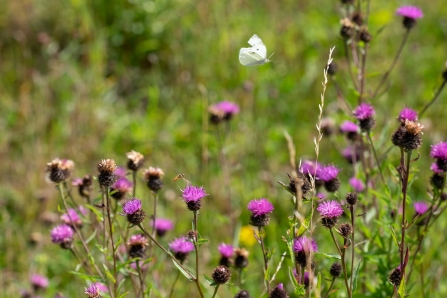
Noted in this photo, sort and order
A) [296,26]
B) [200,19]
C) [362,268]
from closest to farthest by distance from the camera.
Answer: [362,268], [200,19], [296,26]

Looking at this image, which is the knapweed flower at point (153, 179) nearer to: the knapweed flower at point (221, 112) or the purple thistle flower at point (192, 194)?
the purple thistle flower at point (192, 194)

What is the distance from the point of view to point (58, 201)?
381 centimetres

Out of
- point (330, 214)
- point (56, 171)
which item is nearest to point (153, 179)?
point (56, 171)

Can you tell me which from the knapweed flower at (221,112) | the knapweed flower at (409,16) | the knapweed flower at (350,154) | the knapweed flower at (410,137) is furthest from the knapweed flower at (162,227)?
the knapweed flower at (409,16)

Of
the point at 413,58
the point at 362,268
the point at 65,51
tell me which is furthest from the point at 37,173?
the point at 413,58

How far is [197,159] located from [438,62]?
2634 mm

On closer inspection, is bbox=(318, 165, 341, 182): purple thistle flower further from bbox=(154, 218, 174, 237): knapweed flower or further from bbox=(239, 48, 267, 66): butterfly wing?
bbox=(154, 218, 174, 237): knapweed flower

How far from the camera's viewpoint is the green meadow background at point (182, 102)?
3.44 metres

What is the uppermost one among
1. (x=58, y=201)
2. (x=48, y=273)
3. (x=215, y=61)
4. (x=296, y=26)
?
(x=296, y=26)

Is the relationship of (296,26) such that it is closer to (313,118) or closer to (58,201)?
(313,118)

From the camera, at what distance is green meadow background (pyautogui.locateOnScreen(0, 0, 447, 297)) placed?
3.44m

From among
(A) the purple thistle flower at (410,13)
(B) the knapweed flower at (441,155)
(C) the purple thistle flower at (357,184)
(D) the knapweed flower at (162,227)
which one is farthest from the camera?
(A) the purple thistle flower at (410,13)

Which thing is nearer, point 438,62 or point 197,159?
point 197,159

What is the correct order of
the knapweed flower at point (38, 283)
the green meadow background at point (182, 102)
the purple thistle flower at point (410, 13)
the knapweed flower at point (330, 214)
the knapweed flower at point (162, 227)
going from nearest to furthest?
the knapweed flower at point (330, 214) → the knapweed flower at point (162, 227) → the knapweed flower at point (38, 283) → the purple thistle flower at point (410, 13) → the green meadow background at point (182, 102)
